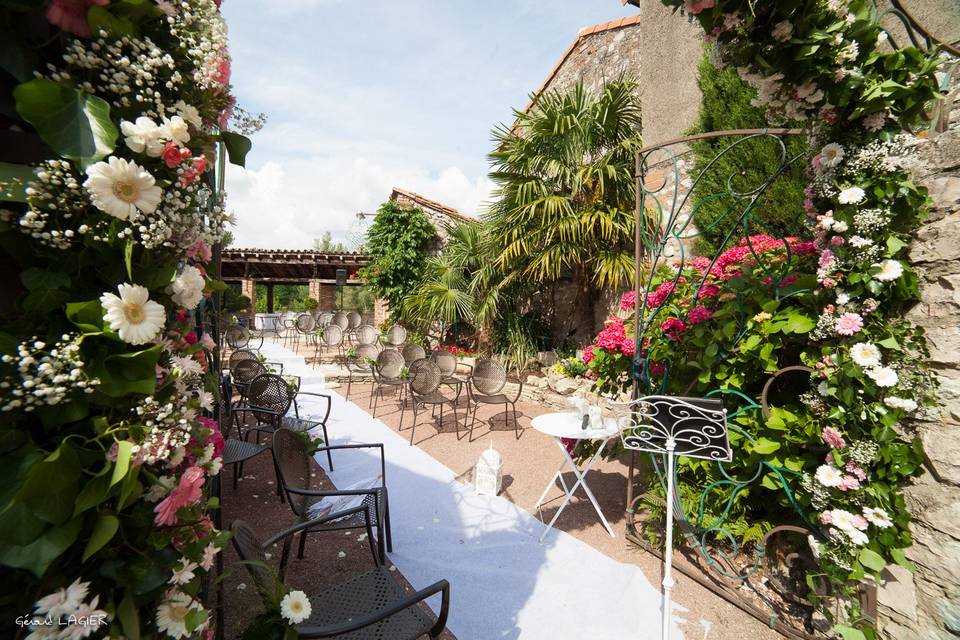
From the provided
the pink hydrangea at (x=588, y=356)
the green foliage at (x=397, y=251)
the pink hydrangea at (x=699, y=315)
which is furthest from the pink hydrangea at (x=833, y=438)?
the green foliage at (x=397, y=251)

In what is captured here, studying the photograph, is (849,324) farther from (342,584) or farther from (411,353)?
(411,353)

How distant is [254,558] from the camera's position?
4.88 ft

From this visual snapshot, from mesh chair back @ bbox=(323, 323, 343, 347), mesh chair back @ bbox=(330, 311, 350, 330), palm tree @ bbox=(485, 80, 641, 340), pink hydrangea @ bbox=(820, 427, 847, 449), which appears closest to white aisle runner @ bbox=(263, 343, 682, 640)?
pink hydrangea @ bbox=(820, 427, 847, 449)

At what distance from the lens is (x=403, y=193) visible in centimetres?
1080

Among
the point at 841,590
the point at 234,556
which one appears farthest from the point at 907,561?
the point at 234,556

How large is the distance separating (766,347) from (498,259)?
4891 mm

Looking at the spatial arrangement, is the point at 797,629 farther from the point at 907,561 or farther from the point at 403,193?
the point at 403,193

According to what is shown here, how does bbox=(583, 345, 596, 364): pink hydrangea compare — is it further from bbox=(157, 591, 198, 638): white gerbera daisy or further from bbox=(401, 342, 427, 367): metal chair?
bbox=(401, 342, 427, 367): metal chair

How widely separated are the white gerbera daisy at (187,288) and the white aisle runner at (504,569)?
1.98 metres

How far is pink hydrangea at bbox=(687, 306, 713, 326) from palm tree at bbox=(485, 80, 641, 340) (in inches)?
128

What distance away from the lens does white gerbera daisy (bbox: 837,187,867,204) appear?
162 centimetres

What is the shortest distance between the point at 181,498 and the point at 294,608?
0.71 m

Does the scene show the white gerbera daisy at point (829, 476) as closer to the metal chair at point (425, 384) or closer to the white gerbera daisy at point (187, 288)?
the white gerbera daisy at point (187, 288)

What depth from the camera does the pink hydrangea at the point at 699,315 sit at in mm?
2433
